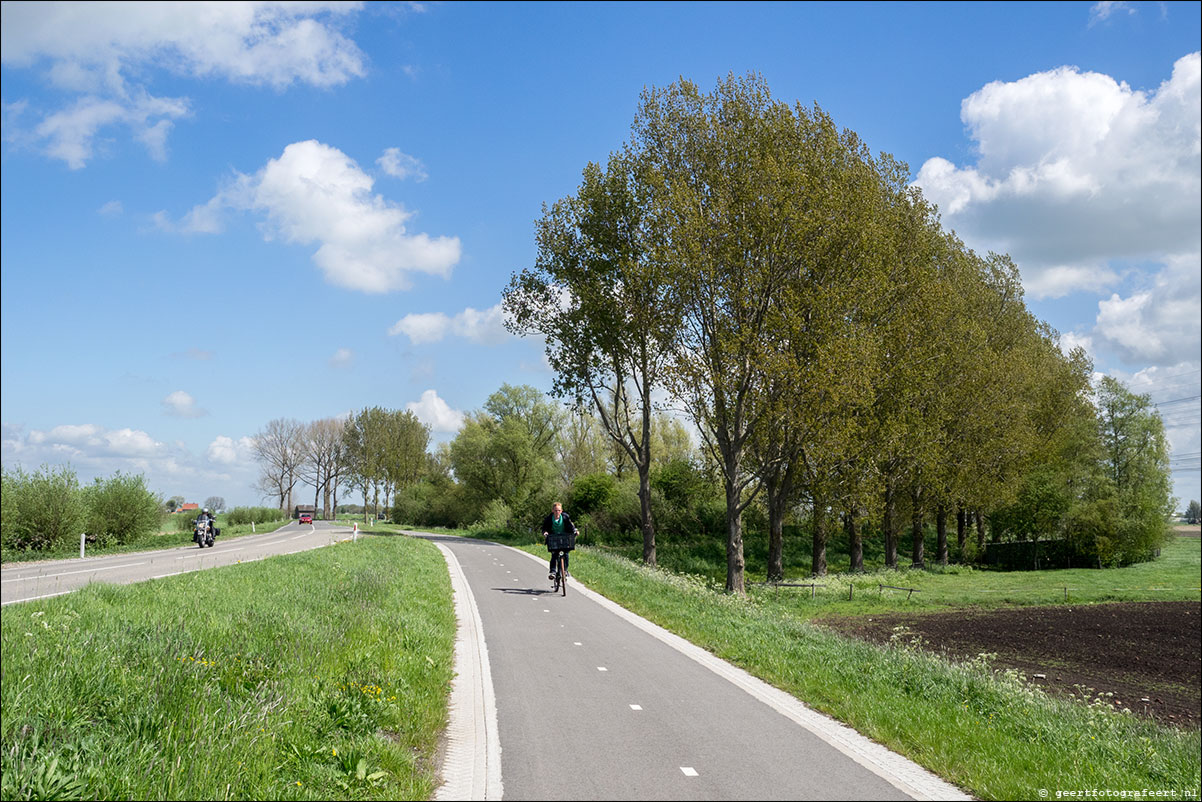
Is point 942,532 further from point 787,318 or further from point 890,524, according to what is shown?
point 787,318

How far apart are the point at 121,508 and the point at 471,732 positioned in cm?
3442

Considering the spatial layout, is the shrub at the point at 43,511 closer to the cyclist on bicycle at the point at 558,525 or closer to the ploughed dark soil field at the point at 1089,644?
the cyclist on bicycle at the point at 558,525

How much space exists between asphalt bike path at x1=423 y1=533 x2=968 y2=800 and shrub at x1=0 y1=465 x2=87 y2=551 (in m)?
19.2

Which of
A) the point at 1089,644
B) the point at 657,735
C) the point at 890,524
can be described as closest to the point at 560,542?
the point at 657,735

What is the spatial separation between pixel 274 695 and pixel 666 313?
20.2 metres

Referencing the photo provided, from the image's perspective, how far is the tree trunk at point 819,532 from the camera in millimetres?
30688

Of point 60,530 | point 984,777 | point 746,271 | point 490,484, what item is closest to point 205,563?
point 60,530

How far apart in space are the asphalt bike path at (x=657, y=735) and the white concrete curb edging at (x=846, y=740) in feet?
0.06

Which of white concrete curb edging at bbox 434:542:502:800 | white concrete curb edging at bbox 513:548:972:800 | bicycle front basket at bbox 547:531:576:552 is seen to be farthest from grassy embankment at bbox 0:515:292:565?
white concrete curb edging at bbox 513:548:972:800

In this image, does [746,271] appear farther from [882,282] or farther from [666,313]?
[882,282]

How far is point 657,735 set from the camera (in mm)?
6812

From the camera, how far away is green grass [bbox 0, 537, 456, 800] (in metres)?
5.10

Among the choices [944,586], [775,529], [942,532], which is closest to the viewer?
[775,529]

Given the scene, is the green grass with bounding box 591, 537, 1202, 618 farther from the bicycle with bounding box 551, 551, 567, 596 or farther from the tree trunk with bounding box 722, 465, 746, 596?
the bicycle with bounding box 551, 551, 567, 596
